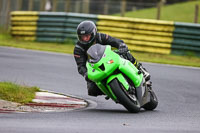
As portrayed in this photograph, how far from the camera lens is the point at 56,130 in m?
6.73

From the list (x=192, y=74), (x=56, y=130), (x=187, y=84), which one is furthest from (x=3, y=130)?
(x=192, y=74)

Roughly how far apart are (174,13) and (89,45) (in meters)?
27.9

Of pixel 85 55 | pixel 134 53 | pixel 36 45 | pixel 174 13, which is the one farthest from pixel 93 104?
pixel 174 13

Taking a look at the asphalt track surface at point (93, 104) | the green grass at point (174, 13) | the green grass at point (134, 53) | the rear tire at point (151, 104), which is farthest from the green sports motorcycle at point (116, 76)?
the green grass at point (174, 13)

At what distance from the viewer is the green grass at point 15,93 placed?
365 inches

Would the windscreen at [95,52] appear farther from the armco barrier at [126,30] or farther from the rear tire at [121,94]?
the armco barrier at [126,30]

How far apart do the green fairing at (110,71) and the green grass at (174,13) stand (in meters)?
19.8

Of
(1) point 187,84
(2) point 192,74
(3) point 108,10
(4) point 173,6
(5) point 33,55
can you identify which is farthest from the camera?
(4) point 173,6

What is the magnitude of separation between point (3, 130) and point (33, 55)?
11201 millimetres

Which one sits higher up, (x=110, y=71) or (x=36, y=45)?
(x=110, y=71)

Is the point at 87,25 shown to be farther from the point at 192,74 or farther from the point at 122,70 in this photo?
the point at 192,74

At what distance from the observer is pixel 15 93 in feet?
31.3

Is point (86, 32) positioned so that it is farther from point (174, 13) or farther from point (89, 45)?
point (174, 13)

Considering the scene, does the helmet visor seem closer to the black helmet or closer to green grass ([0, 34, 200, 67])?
the black helmet
